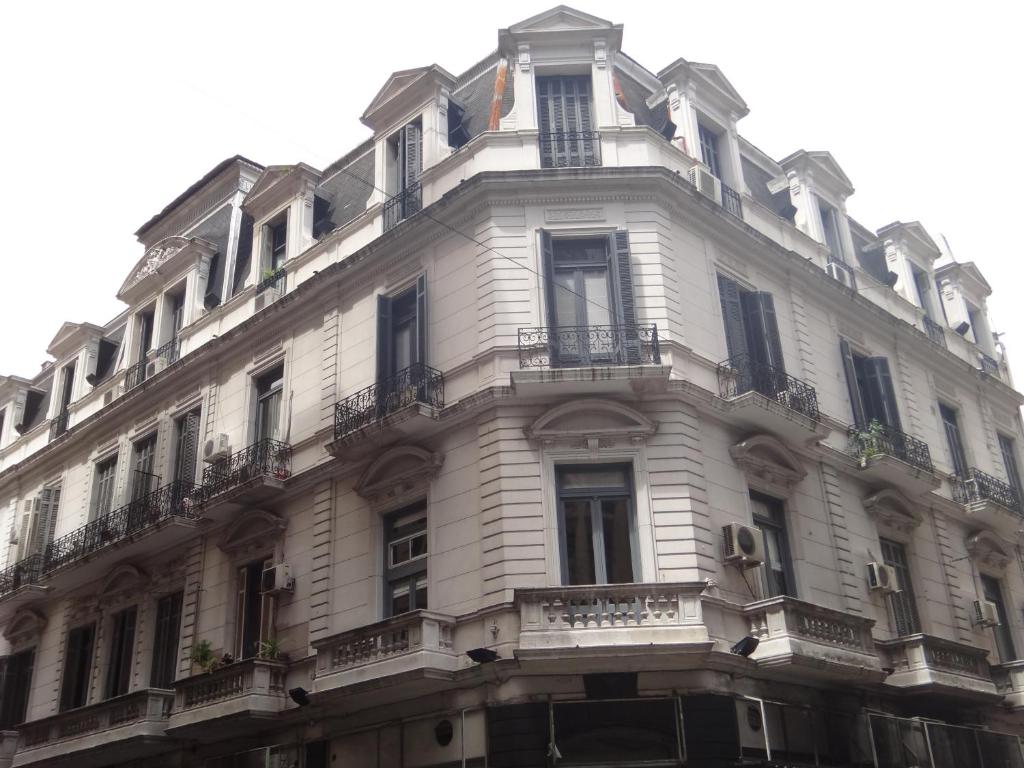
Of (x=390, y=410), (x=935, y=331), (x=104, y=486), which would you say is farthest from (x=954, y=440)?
(x=104, y=486)

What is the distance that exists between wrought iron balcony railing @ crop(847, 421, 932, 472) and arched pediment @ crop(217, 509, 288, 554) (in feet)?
39.1

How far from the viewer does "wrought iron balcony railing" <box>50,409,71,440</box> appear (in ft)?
101

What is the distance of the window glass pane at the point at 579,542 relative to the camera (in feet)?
57.9

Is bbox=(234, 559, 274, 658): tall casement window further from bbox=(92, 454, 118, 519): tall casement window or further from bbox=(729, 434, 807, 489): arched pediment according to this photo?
bbox=(729, 434, 807, 489): arched pediment

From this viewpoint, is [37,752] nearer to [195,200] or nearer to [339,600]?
[339,600]

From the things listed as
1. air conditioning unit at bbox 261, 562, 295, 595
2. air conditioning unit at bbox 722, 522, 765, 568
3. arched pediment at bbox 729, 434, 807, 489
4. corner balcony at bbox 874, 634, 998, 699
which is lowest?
corner balcony at bbox 874, 634, 998, 699

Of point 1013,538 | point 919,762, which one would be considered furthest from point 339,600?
point 1013,538

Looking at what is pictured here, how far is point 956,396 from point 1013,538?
3.82m

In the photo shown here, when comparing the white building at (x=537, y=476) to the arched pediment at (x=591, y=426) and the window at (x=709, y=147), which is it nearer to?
the arched pediment at (x=591, y=426)

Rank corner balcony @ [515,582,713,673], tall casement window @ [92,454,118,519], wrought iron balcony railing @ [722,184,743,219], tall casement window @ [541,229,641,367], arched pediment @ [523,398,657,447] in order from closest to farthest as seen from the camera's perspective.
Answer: corner balcony @ [515,582,713,673], arched pediment @ [523,398,657,447], tall casement window @ [541,229,641,367], wrought iron balcony railing @ [722,184,743,219], tall casement window @ [92,454,118,519]

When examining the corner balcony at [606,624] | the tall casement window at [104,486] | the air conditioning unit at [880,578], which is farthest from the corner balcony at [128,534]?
the air conditioning unit at [880,578]

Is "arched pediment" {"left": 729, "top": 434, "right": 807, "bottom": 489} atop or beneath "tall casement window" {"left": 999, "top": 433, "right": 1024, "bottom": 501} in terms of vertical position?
beneath

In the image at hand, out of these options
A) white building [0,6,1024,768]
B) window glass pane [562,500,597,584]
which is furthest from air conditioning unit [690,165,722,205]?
window glass pane [562,500,597,584]

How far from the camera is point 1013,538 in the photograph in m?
26.5
